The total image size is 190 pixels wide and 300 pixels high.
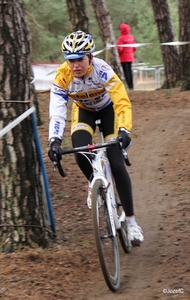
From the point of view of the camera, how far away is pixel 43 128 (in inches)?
450

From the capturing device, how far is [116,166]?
18.2ft

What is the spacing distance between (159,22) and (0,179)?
11.8 m

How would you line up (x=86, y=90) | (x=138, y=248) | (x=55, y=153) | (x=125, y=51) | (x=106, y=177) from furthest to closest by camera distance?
(x=125, y=51)
(x=138, y=248)
(x=86, y=90)
(x=106, y=177)
(x=55, y=153)

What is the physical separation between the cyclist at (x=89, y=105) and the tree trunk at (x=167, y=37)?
10.5m

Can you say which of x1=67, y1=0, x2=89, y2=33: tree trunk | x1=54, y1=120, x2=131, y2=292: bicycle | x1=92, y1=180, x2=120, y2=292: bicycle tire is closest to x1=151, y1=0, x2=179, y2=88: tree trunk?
x1=67, y1=0, x2=89, y2=33: tree trunk

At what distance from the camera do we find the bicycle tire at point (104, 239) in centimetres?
473

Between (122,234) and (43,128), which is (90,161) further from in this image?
(43,128)

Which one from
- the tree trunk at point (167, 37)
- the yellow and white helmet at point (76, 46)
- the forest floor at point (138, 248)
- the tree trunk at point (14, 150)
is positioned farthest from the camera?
the tree trunk at point (167, 37)

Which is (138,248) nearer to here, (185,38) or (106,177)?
(106,177)

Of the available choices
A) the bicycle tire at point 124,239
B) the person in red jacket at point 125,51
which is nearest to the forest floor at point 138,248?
the bicycle tire at point 124,239

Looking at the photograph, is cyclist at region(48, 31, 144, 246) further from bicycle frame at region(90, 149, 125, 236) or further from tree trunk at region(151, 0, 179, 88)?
tree trunk at region(151, 0, 179, 88)

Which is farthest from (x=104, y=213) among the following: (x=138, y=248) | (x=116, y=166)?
(x=138, y=248)

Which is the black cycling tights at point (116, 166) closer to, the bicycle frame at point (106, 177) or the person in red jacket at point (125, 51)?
the bicycle frame at point (106, 177)

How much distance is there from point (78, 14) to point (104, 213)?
32.7 feet
